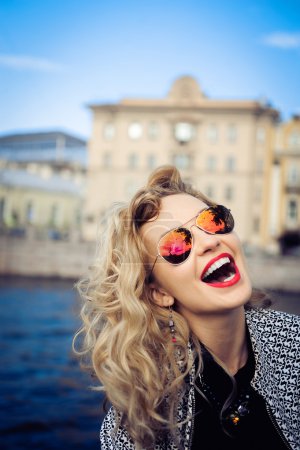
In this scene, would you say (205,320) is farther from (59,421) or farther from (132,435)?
(59,421)

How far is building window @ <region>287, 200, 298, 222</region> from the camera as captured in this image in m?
31.0

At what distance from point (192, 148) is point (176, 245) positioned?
108ft

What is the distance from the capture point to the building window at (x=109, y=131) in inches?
1312

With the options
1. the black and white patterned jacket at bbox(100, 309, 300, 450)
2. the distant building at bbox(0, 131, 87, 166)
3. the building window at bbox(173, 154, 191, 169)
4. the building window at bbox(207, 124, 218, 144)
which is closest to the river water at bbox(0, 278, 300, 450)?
the black and white patterned jacket at bbox(100, 309, 300, 450)

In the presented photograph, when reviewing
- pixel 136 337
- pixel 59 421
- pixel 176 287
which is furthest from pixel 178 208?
pixel 59 421

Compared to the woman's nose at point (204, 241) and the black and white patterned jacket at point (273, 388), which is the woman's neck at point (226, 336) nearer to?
the black and white patterned jacket at point (273, 388)

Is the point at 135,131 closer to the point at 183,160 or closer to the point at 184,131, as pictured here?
the point at 184,131

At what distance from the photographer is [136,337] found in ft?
4.13

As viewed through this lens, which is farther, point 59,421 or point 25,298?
point 25,298

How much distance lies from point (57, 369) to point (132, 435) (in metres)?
7.88

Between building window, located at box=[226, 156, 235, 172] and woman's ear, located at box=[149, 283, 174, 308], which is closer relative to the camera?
woman's ear, located at box=[149, 283, 174, 308]

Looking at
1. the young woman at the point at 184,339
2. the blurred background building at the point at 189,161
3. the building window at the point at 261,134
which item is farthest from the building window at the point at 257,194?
the young woman at the point at 184,339

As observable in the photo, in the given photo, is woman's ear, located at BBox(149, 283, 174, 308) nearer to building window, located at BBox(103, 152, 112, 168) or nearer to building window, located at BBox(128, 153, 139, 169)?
building window, located at BBox(128, 153, 139, 169)

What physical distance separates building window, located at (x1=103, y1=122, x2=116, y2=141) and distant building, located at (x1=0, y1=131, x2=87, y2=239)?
112 inches
